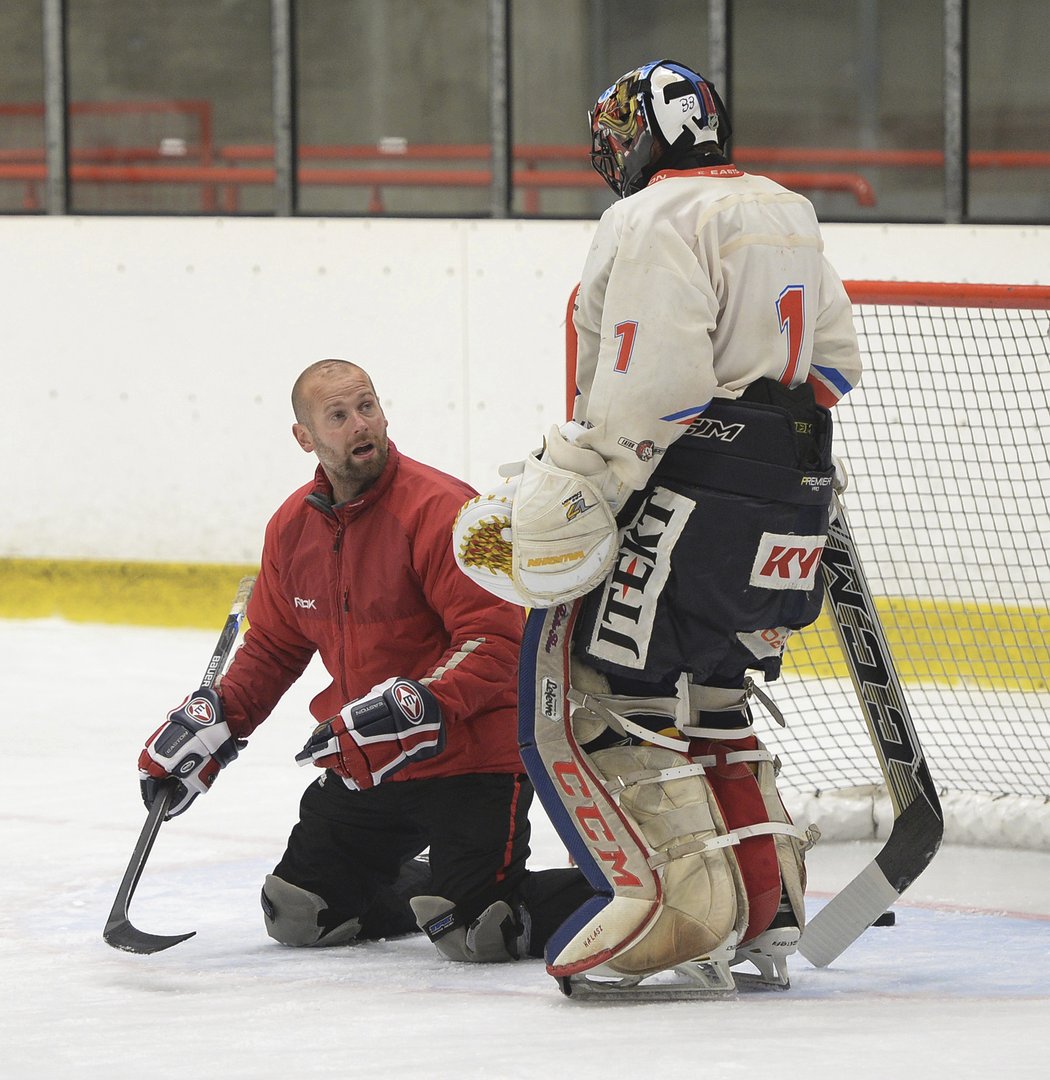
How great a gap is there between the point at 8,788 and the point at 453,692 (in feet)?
6.55

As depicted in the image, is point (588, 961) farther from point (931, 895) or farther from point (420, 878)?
point (931, 895)

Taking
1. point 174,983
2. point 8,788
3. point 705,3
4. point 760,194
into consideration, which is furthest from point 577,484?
point 705,3

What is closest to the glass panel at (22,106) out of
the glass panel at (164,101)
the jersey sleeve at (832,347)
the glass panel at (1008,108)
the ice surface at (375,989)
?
the glass panel at (164,101)

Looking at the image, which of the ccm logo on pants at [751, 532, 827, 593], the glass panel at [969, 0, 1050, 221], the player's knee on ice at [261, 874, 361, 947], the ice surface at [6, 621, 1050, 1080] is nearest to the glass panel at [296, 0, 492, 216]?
the glass panel at [969, 0, 1050, 221]

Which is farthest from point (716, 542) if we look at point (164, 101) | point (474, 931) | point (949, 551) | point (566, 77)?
point (164, 101)

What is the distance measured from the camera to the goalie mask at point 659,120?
8.86 feet

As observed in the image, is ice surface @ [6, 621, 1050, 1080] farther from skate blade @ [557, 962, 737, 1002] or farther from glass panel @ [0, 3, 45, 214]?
glass panel @ [0, 3, 45, 214]

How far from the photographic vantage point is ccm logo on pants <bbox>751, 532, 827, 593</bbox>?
262 centimetres

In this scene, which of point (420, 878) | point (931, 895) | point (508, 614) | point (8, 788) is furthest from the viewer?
point (8, 788)

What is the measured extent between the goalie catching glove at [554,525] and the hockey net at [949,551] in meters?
1.94

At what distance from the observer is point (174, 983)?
9.40ft

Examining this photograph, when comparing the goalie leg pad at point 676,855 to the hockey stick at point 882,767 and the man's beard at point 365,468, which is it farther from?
the man's beard at point 365,468

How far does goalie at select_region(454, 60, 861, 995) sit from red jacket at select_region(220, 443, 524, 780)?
0.83 ft

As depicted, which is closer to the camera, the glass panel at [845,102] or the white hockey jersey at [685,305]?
the white hockey jersey at [685,305]
